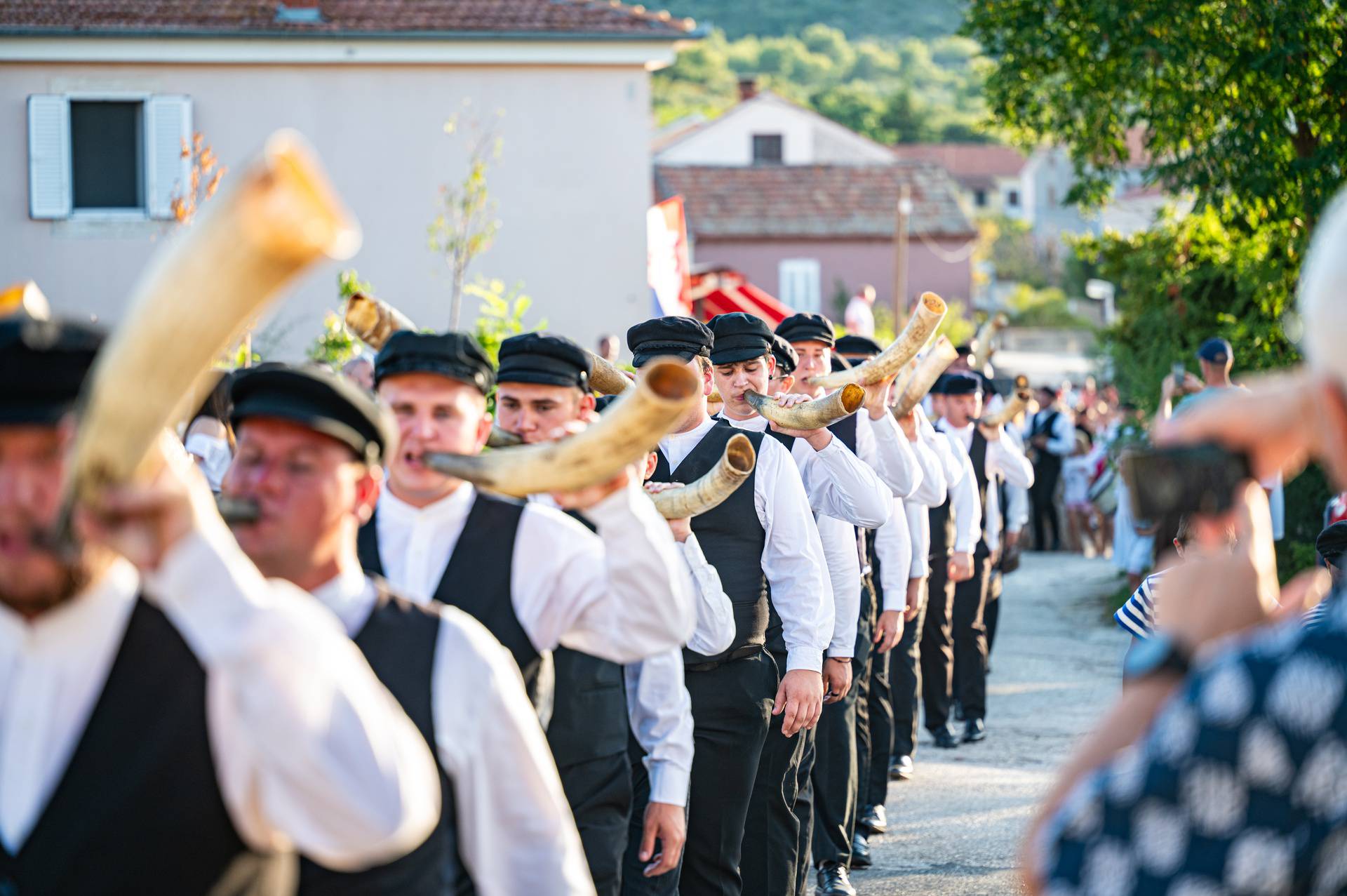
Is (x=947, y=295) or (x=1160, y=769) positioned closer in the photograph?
(x=1160, y=769)

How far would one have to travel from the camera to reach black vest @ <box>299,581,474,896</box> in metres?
2.66

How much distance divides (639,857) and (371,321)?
5.83 feet

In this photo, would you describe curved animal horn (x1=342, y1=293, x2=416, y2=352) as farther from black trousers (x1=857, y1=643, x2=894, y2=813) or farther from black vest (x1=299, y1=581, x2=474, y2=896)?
black trousers (x1=857, y1=643, x2=894, y2=813)

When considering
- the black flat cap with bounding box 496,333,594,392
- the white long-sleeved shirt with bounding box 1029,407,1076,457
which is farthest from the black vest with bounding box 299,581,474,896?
the white long-sleeved shirt with bounding box 1029,407,1076,457

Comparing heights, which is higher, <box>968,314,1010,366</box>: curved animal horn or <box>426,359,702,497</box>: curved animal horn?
<box>426,359,702,497</box>: curved animal horn

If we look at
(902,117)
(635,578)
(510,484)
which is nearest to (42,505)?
(510,484)

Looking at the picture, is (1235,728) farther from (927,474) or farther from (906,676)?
(906,676)

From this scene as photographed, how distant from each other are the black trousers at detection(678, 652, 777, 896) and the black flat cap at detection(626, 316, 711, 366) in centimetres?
111

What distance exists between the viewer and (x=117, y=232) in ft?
61.3

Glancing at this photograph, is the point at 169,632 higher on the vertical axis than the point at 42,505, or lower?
lower

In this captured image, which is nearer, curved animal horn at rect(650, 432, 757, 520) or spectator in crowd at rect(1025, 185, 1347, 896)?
spectator in crowd at rect(1025, 185, 1347, 896)

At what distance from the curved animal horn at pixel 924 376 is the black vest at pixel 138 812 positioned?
5.16m

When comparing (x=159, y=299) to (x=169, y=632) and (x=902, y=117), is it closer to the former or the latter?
(x=169, y=632)

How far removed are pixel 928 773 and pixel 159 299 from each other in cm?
819
